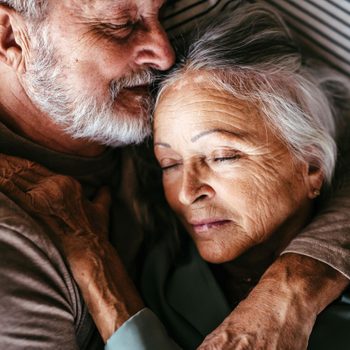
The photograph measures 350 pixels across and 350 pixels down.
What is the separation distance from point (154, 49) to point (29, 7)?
0.38 metres

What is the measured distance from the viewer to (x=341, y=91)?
78.7 inches

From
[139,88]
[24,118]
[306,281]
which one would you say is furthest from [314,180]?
[24,118]

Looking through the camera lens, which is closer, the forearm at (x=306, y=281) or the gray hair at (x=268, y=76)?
the forearm at (x=306, y=281)

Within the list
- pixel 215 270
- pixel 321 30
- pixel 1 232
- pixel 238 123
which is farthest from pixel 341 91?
pixel 1 232

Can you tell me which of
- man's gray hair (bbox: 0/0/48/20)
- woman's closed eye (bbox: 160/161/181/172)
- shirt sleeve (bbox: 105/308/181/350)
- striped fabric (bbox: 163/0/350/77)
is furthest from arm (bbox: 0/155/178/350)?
striped fabric (bbox: 163/0/350/77)

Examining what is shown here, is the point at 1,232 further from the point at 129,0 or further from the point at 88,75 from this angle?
the point at 129,0

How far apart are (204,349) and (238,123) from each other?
0.64 m

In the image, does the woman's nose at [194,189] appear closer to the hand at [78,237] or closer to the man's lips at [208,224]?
the man's lips at [208,224]

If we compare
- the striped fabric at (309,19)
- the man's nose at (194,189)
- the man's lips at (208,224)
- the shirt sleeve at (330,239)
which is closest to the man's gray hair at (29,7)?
the striped fabric at (309,19)

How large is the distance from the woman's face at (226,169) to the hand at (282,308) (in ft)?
0.51

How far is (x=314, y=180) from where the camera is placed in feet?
5.59

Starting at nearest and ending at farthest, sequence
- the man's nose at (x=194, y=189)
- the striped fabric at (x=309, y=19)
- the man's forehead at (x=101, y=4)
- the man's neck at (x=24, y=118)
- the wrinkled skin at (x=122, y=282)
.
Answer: the wrinkled skin at (x=122, y=282)
the man's forehead at (x=101, y=4)
the man's nose at (x=194, y=189)
the man's neck at (x=24, y=118)
the striped fabric at (x=309, y=19)

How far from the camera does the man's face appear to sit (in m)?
1.56

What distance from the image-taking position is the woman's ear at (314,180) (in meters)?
1.70
